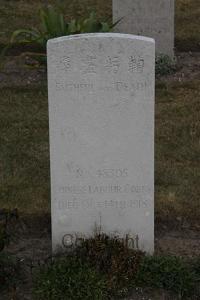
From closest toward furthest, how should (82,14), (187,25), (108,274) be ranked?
(108,274) < (187,25) < (82,14)

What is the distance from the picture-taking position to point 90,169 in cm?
499

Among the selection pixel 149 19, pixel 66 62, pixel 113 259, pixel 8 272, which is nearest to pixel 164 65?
pixel 149 19

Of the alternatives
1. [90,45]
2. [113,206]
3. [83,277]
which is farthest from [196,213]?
[90,45]

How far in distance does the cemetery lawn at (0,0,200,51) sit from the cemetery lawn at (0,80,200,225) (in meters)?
1.79

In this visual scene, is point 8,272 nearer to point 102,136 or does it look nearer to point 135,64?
point 102,136

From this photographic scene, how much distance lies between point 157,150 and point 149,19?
3.02m

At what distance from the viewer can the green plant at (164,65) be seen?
9547 mm

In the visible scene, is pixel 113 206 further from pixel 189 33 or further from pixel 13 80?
pixel 189 33

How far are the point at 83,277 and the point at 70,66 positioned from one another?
137cm

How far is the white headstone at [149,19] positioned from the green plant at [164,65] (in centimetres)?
13

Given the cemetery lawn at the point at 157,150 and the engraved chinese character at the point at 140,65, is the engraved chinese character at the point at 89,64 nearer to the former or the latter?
the engraved chinese character at the point at 140,65

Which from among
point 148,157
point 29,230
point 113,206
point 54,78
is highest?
point 54,78

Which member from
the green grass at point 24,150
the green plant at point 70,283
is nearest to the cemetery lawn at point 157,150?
the green grass at point 24,150

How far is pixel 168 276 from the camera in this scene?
4.85 metres
